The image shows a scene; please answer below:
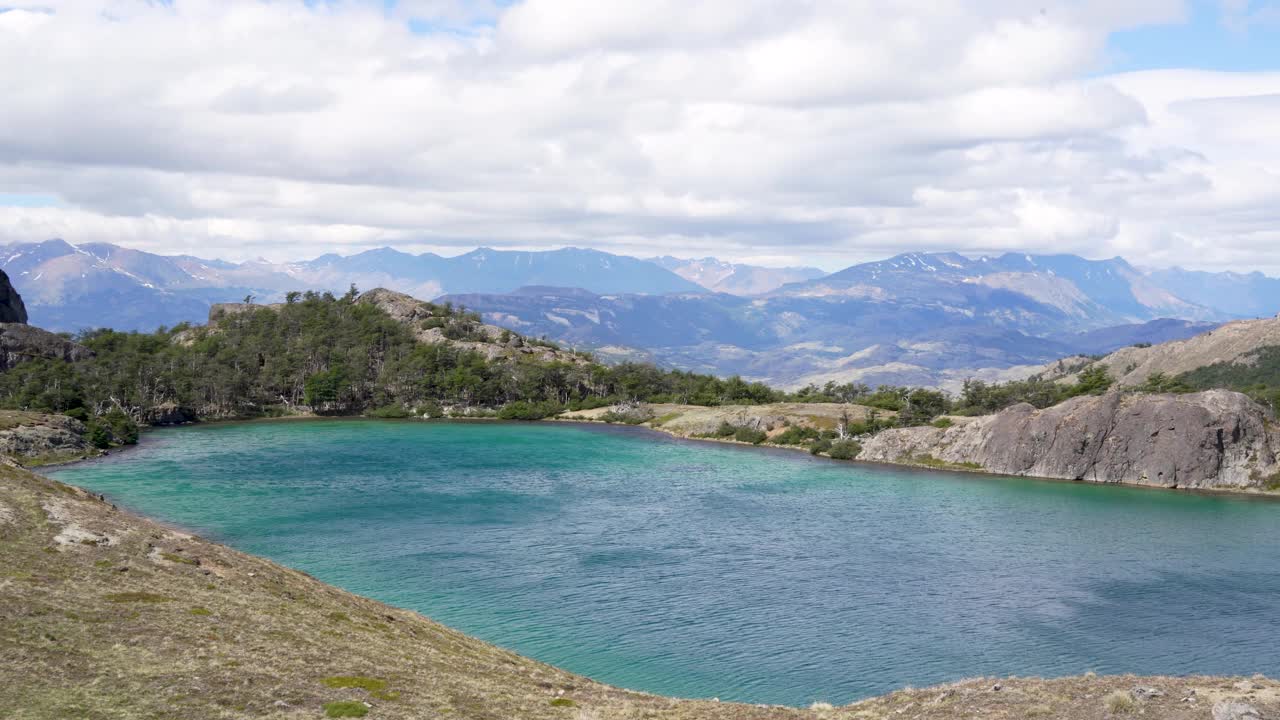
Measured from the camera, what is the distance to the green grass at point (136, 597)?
138 feet

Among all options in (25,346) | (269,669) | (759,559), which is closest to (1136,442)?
(759,559)

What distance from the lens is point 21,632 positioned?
34938mm

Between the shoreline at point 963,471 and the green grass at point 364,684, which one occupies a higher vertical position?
the green grass at point 364,684

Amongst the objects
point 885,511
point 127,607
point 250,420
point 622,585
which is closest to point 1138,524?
point 885,511

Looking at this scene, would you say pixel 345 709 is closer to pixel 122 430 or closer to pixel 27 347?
pixel 122 430

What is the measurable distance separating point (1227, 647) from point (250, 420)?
606 ft

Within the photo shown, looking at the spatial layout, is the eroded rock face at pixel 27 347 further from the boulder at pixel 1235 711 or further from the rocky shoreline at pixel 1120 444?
the boulder at pixel 1235 711

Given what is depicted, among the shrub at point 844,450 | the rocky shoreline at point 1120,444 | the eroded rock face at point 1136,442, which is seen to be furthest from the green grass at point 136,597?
the shrub at point 844,450

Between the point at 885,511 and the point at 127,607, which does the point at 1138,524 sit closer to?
the point at 885,511

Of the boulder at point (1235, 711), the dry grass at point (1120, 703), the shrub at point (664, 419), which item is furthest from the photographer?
the shrub at point (664, 419)

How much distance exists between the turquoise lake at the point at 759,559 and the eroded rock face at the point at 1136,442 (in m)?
6.56

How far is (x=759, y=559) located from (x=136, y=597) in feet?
165

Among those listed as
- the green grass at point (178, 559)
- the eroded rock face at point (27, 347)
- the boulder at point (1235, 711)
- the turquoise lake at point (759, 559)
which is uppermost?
the eroded rock face at point (27, 347)

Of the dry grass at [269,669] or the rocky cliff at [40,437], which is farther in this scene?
the rocky cliff at [40,437]
